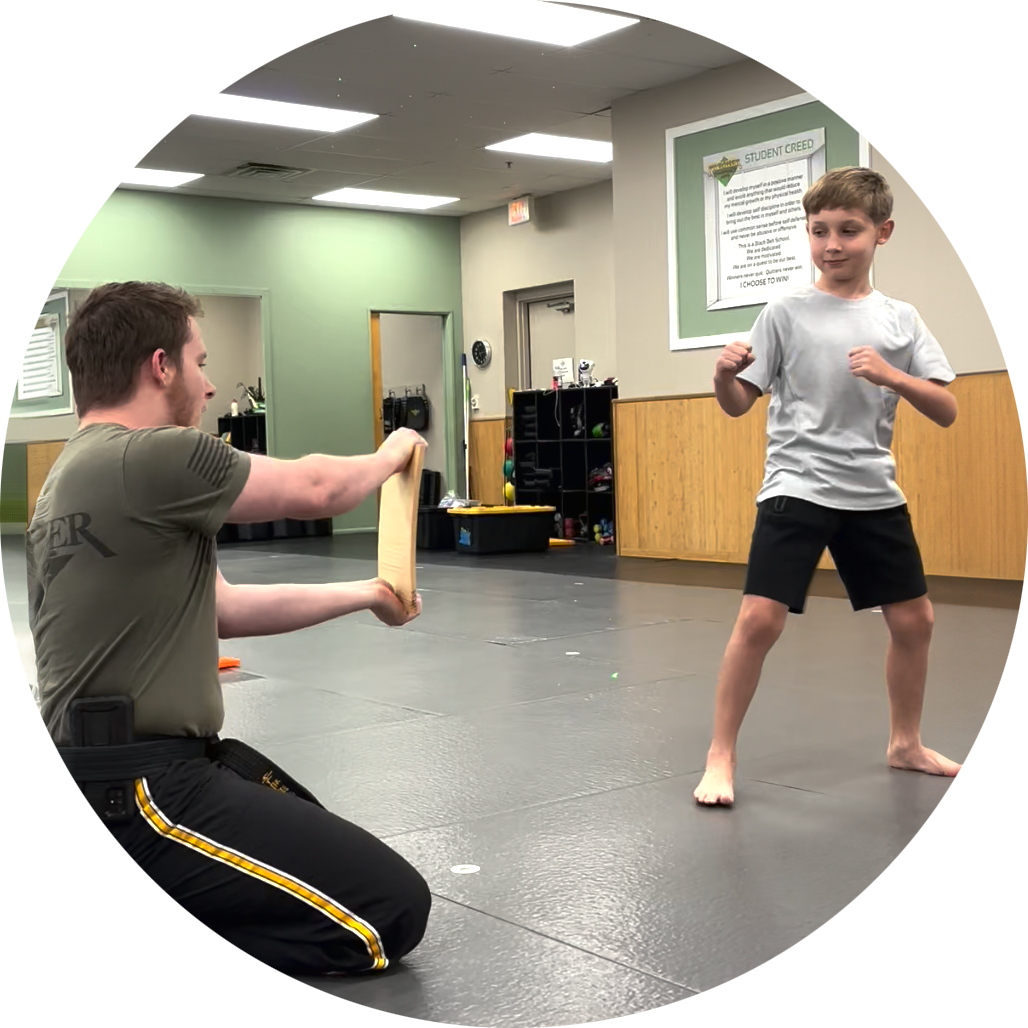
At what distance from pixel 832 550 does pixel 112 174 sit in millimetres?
10382

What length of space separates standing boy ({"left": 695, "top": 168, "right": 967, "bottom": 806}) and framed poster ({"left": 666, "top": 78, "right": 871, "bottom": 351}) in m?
5.35

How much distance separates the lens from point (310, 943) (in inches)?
77.9

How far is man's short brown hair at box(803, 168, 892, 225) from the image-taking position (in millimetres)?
2979

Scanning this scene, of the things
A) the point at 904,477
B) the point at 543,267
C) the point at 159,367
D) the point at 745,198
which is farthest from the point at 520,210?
the point at 159,367

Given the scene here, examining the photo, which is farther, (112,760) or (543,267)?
(543,267)

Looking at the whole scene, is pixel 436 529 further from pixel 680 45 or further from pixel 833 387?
pixel 833 387

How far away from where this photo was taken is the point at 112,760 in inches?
75.4

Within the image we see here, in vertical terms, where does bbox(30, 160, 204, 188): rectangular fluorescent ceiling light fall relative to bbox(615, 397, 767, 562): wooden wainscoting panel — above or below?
above

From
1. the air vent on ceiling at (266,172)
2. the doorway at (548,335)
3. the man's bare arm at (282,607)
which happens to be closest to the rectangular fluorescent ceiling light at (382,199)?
the air vent on ceiling at (266,172)

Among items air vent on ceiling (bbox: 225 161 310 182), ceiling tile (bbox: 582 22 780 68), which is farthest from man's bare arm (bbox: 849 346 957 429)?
air vent on ceiling (bbox: 225 161 310 182)

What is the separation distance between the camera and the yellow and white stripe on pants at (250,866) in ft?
6.32

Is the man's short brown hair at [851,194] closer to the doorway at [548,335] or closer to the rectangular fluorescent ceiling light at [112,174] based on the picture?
the rectangular fluorescent ceiling light at [112,174]

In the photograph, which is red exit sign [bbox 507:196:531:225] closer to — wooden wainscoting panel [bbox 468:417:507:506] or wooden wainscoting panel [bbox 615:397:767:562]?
wooden wainscoting panel [bbox 468:417:507:506]

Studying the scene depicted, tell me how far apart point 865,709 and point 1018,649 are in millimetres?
1326
